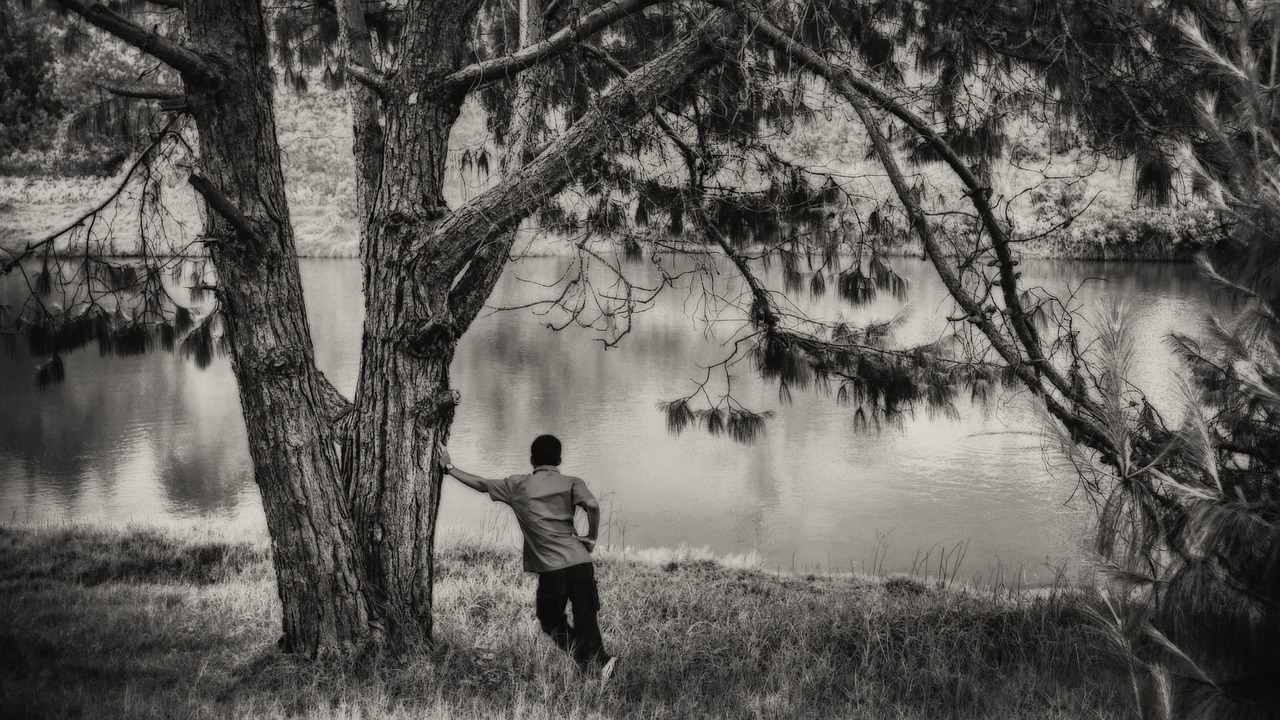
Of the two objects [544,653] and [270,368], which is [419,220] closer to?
[270,368]

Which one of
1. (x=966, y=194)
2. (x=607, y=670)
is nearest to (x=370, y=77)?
(x=966, y=194)

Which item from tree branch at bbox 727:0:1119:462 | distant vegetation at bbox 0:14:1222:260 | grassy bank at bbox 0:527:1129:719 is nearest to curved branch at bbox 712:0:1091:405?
tree branch at bbox 727:0:1119:462

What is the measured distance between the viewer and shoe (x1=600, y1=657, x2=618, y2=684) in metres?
4.05

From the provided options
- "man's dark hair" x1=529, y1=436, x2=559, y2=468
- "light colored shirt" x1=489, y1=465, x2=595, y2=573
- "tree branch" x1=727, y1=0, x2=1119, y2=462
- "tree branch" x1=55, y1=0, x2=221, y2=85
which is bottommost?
"light colored shirt" x1=489, y1=465, x2=595, y2=573

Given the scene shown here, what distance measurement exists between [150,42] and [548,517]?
8.41 feet

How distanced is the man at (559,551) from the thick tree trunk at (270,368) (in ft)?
2.08

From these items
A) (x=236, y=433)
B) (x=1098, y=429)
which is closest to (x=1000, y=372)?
(x=1098, y=429)

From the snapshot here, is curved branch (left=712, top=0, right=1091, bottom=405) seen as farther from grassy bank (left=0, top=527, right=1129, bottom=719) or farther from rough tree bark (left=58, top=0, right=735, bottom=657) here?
grassy bank (left=0, top=527, right=1129, bottom=719)

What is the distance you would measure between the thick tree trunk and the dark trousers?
794mm

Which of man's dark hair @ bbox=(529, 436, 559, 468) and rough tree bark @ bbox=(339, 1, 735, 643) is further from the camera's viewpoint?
man's dark hair @ bbox=(529, 436, 559, 468)

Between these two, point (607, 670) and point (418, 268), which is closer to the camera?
point (607, 670)

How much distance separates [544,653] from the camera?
4.39m

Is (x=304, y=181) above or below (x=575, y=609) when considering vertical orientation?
above

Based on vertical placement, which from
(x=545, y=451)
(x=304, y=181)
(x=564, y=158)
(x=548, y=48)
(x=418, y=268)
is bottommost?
(x=545, y=451)
